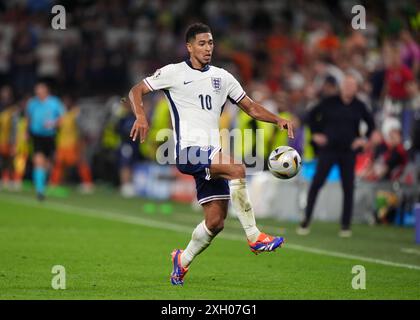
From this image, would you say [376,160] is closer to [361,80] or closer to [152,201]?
[361,80]

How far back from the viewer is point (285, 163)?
38.8 ft

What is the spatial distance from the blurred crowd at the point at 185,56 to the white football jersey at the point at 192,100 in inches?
429

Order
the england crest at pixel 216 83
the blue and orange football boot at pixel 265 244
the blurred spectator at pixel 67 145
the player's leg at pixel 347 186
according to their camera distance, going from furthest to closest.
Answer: the blurred spectator at pixel 67 145 → the player's leg at pixel 347 186 → the england crest at pixel 216 83 → the blue and orange football boot at pixel 265 244

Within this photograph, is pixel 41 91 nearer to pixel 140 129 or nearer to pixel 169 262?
pixel 169 262

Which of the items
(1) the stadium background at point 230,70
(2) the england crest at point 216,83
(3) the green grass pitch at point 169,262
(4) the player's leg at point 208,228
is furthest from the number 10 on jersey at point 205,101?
(1) the stadium background at point 230,70

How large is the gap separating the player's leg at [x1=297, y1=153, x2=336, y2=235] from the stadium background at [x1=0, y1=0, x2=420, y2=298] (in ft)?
3.60

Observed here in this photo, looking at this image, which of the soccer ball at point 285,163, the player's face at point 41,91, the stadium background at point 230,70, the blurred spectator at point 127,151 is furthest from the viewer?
the blurred spectator at point 127,151

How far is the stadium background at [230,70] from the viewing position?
2095cm

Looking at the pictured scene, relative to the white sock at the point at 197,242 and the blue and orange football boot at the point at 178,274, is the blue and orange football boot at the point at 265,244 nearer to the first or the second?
the white sock at the point at 197,242

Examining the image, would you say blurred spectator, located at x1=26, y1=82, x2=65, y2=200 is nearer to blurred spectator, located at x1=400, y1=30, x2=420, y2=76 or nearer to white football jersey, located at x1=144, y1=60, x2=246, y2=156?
blurred spectator, located at x1=400, y1=30, x2=420, y2=76

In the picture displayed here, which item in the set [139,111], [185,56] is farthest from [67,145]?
[139,111]

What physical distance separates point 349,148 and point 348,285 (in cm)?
684
